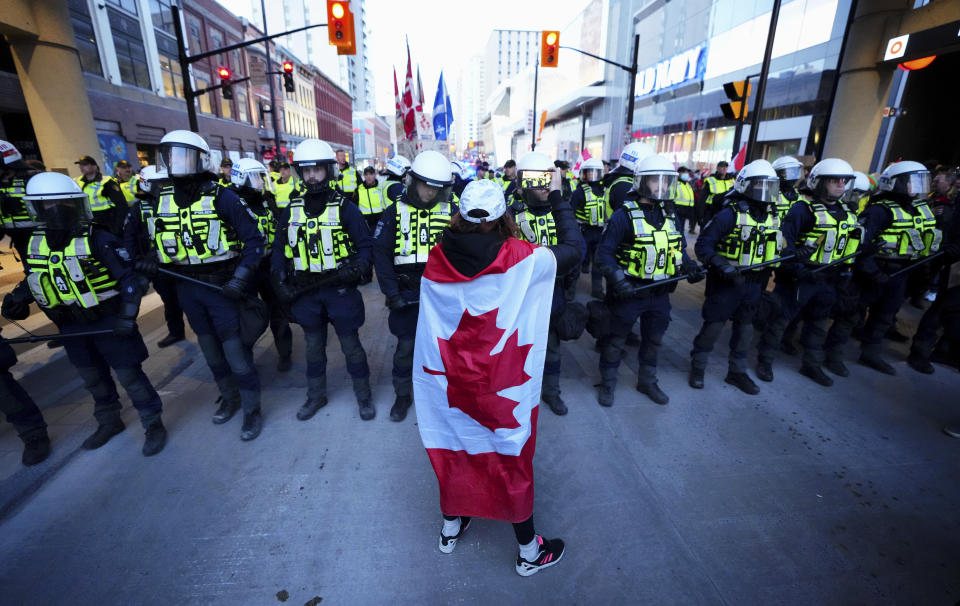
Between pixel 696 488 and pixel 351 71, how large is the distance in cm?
9636

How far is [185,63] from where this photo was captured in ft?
34.8

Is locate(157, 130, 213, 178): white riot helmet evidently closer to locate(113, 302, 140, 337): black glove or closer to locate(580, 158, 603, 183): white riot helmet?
locate(113, 302, 140, 337): black glove

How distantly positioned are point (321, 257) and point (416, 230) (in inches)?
33.9

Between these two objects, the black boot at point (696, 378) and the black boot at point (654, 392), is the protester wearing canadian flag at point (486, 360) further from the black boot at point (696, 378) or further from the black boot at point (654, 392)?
the black boot at point (696, 378)

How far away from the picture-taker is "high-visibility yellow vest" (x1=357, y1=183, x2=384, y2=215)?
8393mm

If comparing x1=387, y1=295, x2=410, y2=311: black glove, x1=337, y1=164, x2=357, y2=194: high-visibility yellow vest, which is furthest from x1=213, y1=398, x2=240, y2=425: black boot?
x1=337, y1=164, x2=357, y2=194: high-visibility yellow vest

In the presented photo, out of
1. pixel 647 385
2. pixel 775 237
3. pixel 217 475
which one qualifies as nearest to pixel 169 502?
pixel 217 475

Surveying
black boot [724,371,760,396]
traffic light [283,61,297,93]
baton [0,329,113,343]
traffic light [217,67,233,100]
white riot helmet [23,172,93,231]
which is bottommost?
black boot [724,371,760,396]

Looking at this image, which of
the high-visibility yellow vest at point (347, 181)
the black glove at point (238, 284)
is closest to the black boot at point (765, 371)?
the black glove at point (238, 284)

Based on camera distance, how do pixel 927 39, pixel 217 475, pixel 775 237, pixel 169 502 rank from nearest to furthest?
pixel 169 502 < pixel 217 475 < pixel 775 237 < pixel 927 39

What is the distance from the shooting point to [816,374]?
4895 mm

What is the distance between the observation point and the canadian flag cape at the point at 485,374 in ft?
7.33

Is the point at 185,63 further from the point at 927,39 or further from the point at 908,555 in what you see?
the point at 927,39

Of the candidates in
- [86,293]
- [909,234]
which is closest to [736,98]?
[909,234]
